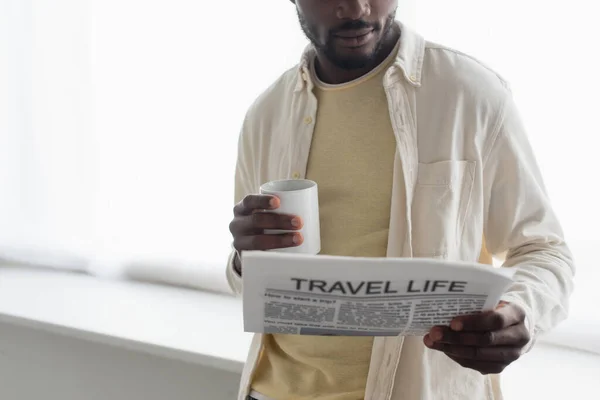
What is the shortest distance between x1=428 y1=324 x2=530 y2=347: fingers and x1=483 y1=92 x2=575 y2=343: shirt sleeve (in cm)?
14

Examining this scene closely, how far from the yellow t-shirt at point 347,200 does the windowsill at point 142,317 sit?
43 cm

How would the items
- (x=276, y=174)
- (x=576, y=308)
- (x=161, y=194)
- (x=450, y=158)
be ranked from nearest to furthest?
1. (x=450, y=158)
2. (x=276, y=174)
3. (x=576, y=308)
4. (x=161, y=194)

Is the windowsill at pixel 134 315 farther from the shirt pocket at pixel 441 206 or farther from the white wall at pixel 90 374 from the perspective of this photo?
the shirt pocket at pixel 441 206

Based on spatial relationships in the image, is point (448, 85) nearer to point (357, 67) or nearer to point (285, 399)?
point (357, 67)

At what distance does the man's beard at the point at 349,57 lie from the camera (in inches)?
33.1

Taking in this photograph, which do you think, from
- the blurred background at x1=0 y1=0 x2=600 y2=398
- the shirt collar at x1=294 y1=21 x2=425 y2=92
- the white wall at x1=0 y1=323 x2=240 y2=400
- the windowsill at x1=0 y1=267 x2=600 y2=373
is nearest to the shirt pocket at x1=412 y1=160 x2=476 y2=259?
the shirt collar at x1=294 y1=21 x2=425 y2=92

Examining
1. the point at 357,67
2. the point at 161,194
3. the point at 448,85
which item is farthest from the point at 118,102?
the point at 448,85

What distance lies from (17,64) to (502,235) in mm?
1400

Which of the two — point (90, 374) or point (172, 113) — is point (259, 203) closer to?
point (172, 113)

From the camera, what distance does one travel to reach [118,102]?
1.58 meters

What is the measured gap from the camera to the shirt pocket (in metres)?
0.82

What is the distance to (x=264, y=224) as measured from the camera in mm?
733

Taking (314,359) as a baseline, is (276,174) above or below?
above

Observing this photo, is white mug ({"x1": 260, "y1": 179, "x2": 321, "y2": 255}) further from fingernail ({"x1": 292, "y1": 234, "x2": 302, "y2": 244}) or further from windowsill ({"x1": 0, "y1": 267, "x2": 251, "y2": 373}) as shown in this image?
windowsill ({"x1": 0, "y1": 267, "x2": 251, "y2": 373})
